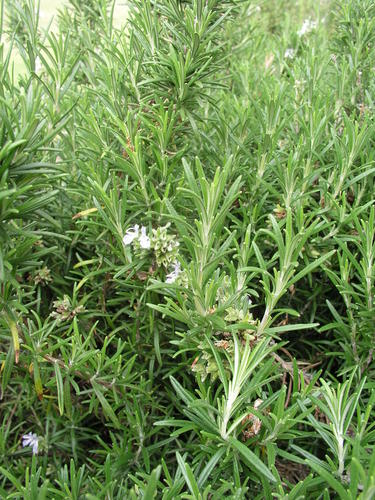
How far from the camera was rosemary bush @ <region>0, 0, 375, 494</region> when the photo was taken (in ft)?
2.68

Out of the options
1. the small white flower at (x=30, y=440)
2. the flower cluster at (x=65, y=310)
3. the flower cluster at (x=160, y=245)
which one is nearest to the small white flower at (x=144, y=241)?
the flower cluster at (x=160, y=245)

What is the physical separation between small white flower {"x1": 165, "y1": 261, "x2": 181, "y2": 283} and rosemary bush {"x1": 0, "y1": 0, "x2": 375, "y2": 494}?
0.04 ft

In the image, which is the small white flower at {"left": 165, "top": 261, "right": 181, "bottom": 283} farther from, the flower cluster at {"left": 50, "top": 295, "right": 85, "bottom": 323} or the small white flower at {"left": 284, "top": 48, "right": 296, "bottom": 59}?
the small white flower at {"left": 284, "top": 48, "right": 296, "bottom": 59}

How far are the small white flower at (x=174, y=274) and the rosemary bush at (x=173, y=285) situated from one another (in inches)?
0.5

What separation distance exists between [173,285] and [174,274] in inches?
7.1

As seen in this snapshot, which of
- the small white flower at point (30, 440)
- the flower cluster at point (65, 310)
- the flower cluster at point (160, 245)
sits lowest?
the small white flower at point (30, 440)

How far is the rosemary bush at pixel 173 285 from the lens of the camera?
82cm

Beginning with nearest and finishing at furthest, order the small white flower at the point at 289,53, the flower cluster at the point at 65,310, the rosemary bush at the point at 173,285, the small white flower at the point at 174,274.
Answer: the rosemary bush at the point at 173,285 → the small white flower at the point at 174,274 → the flower cluster at the point at 65,310 → the small white flower at the point at 289,53

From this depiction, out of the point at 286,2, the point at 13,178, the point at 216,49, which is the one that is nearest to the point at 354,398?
the point at 13,178

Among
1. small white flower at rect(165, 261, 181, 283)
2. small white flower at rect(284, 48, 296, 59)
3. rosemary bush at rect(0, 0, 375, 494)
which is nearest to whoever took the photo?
rosemary bush at rect(0, 0, 375, 494)

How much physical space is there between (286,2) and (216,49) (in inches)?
137

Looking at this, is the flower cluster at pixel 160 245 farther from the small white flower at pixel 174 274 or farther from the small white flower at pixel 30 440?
the small white flower at pixel 30 440

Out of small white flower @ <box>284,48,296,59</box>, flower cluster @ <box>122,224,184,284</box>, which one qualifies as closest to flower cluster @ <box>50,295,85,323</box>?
flower cluster @ <box>122,224,184,284</box>

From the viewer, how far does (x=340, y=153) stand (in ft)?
3.87
